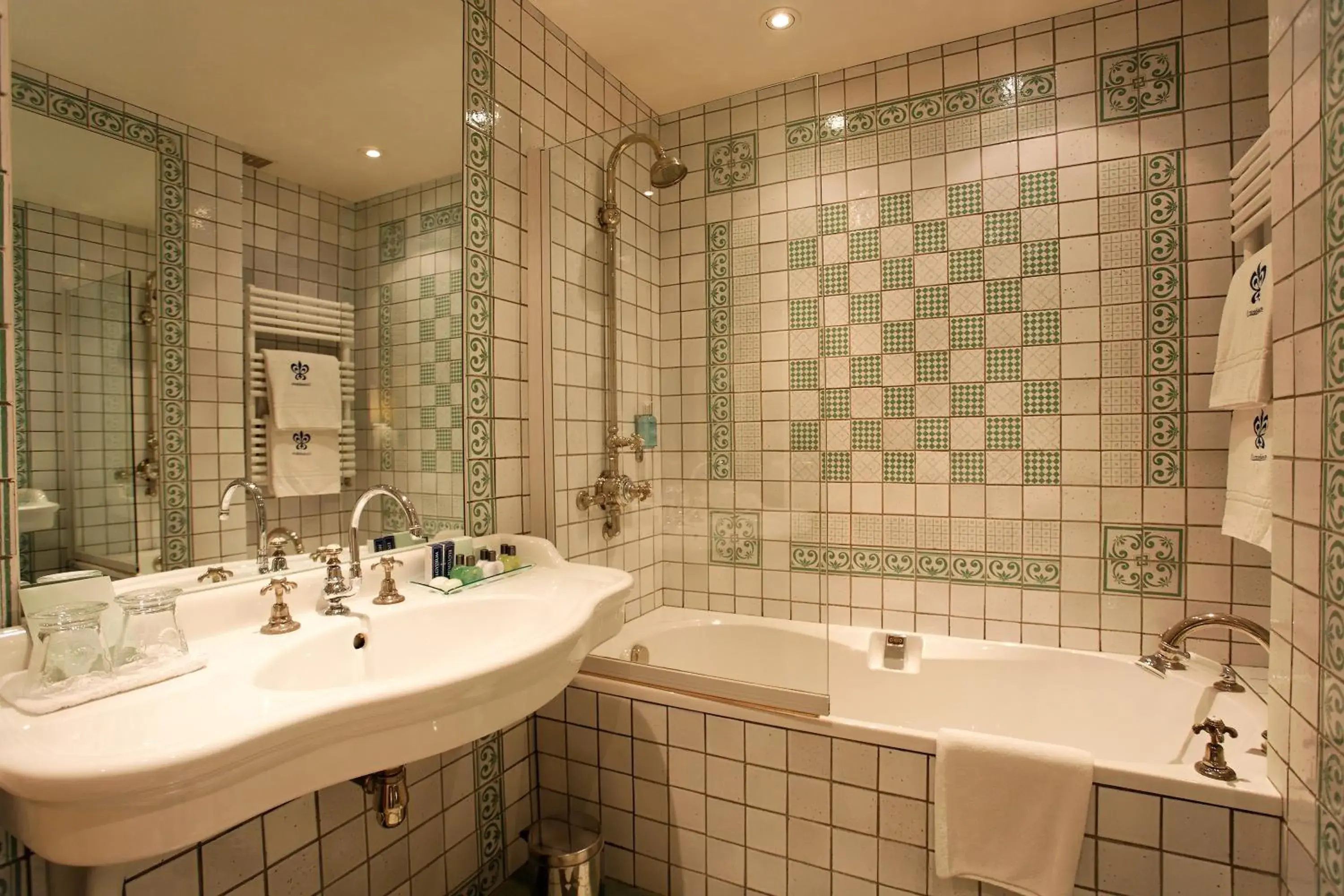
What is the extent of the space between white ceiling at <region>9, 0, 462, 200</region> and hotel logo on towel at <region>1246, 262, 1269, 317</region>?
79.7 inches

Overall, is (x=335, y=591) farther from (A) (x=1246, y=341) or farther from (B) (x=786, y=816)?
(A) (x=1246, y=341)

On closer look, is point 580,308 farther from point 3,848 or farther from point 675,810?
point 3,848

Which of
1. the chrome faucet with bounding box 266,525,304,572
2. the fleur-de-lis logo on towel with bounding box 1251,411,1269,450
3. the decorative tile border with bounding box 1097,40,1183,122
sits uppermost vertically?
the decorative tile border with bounding box 1097,40,1183,122

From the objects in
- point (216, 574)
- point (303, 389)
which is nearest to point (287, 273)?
point (303, 389)

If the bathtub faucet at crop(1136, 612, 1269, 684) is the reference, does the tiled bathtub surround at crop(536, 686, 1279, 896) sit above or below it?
below

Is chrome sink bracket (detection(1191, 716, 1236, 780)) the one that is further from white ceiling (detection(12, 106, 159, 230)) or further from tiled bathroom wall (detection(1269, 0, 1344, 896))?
white ceiling (detection(12, 106, 159, 230))

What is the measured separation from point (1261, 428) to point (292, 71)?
2.37m

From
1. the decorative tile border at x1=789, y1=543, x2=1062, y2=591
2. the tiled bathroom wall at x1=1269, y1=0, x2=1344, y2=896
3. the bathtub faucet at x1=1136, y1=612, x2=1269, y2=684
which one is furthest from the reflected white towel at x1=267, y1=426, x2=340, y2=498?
the bathtub faucet at x1=1136, y1=612, x2=1269, y2=684

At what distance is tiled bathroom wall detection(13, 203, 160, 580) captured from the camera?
0.94 metres

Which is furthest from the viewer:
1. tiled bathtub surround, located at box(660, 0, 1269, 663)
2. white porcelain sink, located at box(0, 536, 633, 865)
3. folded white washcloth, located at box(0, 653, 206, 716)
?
tiled bathtub surround, located at box(660, 0, 1269, 663)

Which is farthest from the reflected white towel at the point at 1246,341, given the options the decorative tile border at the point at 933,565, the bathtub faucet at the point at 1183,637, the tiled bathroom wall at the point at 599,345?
the tiled bathroom wall at the point at 599,345

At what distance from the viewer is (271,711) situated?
0.79 meters

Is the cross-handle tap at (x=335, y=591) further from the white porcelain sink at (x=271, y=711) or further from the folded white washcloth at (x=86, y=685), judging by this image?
the folded white washcloth at (x=86, y=685)

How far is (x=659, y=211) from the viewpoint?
6.91 feet
